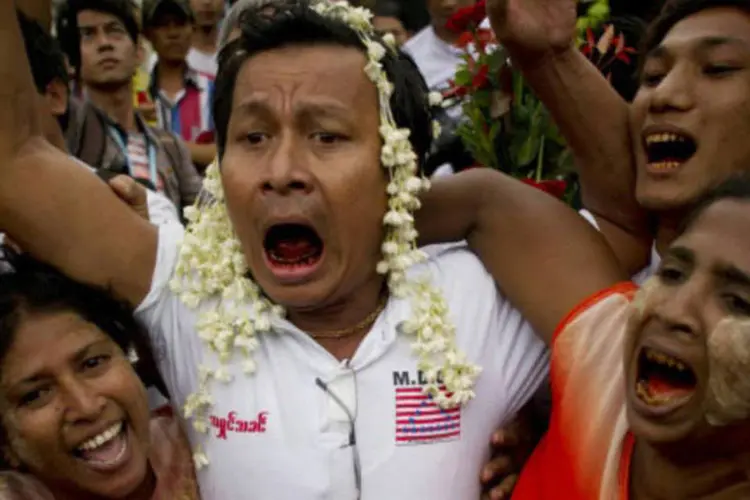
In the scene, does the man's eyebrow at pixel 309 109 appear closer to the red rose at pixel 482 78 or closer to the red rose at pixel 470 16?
the red rose at pixel 482 78

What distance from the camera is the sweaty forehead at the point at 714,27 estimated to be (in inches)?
92.0

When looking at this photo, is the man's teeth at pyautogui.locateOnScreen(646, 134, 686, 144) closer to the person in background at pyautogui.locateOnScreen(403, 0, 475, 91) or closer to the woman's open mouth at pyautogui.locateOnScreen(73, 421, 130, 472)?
the woman's open mouth at pyautogui.locateOnScreen(73, 421, 130, 472)

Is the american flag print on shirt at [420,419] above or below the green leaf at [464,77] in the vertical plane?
below

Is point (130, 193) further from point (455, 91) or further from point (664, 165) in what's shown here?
point (455, 91)

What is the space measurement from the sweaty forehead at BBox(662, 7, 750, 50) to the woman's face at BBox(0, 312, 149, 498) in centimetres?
144

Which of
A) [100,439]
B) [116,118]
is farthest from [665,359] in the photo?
[116,118]

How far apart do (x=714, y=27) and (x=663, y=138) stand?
27 cm

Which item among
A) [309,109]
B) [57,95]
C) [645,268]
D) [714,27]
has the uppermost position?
[714,27]

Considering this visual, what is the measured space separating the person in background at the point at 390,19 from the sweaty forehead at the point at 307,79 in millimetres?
4145

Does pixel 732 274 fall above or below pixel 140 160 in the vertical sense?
above

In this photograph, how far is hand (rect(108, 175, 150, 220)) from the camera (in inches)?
95.5

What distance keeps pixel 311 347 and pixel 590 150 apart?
0.80m

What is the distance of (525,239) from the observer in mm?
2373

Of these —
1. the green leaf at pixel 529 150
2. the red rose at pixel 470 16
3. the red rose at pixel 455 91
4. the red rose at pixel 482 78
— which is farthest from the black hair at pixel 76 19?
the green leaf at pixel 529 150
